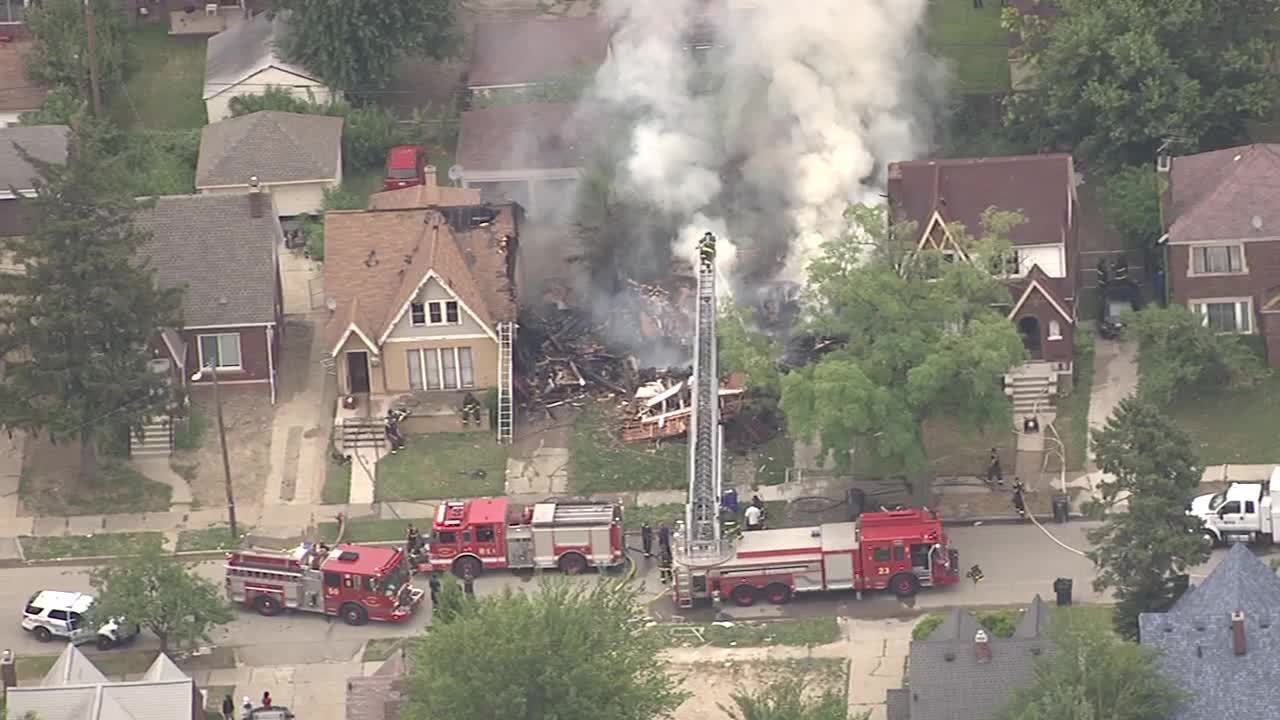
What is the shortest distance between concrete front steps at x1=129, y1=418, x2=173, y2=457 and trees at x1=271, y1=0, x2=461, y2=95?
58.1 ft

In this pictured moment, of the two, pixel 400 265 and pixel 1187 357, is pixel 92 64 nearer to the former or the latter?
pixel 400 265

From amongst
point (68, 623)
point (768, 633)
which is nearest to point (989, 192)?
point (768, 633)

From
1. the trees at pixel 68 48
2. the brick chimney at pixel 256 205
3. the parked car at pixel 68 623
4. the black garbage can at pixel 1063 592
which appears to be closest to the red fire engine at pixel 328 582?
the parked car at pixel 68 623

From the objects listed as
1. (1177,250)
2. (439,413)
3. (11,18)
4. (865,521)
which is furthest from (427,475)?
(11,18)

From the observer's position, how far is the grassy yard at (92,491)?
110 m

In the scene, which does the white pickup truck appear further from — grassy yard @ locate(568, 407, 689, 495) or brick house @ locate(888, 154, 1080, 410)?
grassy yard @ locate(568, 407, 689, 495)

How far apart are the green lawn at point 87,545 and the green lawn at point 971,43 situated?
102 feet

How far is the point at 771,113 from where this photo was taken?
119750 mm

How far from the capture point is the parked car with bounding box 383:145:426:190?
122625 mm

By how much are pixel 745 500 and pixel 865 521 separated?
5433 mm

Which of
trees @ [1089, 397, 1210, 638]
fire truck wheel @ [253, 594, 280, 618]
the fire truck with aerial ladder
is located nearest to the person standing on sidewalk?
the fire truck with aerial ladder

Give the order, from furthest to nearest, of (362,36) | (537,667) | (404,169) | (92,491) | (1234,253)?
(362,36), (404,169), (1234,253), (92,491), (537,667)

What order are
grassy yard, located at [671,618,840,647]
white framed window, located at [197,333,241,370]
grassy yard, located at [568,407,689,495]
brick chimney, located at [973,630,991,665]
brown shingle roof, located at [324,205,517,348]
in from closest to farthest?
brick chimney, located at [973,630,991,665] < grassy yard, located at [671,618,840,647] < grassy yard, located at [568,407,689,495] < brown shingle roof, located at [324,205,517,348] < white framed window, located at [197,333,241,370]

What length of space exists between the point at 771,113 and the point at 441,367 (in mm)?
13492
